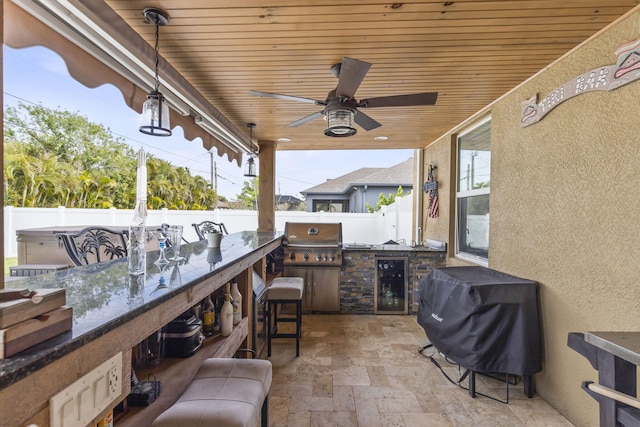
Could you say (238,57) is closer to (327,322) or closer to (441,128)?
(441,128)

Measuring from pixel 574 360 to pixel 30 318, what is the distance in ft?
9.16

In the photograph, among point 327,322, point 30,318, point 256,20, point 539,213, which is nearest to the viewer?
point 30,318

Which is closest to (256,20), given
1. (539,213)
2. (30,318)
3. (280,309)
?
(30,318)

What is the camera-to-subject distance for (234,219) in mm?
8023

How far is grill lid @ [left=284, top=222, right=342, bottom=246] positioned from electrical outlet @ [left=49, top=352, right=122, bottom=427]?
3.43 m

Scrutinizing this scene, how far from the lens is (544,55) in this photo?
2.14 m

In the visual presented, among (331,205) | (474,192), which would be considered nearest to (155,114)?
(474,192)

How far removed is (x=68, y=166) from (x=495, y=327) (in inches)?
439

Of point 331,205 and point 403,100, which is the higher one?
point 403,100

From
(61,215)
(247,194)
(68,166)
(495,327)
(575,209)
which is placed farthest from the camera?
(247,194)

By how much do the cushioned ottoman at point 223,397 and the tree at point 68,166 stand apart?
7482 mm

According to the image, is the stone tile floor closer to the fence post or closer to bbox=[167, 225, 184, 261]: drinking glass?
bbox=[167, 225, 184, 261]: drinking glass

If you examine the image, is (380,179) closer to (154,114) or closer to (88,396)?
(154,114)

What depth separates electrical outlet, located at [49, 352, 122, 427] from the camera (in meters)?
0.66
